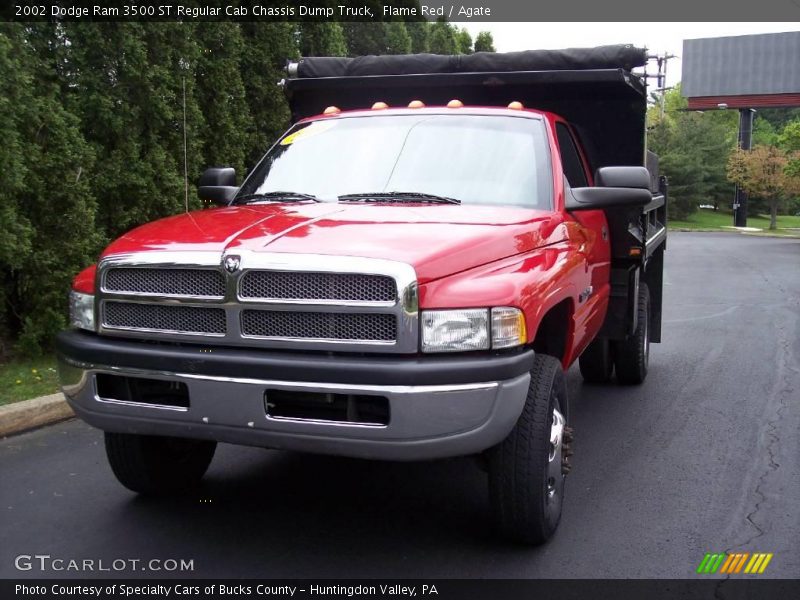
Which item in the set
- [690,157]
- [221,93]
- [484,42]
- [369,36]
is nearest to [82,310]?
[221,93]

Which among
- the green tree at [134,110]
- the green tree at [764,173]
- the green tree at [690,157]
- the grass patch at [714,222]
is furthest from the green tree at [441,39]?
the green tree at [690,157]

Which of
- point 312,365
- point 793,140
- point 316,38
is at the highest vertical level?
point 316,38

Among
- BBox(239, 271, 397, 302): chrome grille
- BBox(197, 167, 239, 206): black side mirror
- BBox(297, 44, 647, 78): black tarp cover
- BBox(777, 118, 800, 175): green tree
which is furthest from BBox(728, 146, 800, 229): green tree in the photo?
BBox(239, 271, 397, 302): chrome grille

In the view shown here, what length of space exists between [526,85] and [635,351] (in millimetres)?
2437

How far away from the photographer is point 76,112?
26.5 ft

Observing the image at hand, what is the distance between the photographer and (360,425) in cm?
336

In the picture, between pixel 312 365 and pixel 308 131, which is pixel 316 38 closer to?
pixel 308 131

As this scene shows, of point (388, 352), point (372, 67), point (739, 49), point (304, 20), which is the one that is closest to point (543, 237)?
point (388, 352)

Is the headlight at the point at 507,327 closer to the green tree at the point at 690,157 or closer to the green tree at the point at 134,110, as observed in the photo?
the green tree at the point at 134,110

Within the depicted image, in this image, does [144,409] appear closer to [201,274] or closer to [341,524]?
[201,274]

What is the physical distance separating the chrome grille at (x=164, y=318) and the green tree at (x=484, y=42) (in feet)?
79.8

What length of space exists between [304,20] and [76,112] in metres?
5.66

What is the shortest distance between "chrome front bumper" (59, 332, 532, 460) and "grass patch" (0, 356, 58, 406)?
318cm

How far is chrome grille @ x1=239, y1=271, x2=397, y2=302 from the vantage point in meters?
3.37
